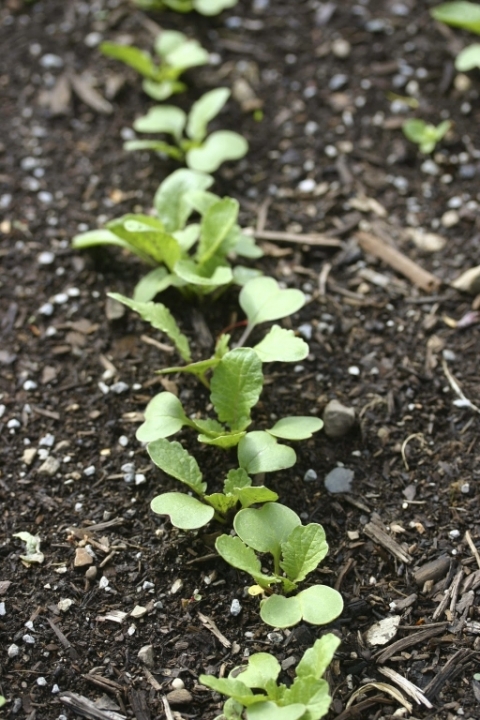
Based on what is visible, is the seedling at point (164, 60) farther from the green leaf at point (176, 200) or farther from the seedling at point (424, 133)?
the seedling at point (424, 133)

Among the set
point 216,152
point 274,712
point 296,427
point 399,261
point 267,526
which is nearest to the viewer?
point 274,712

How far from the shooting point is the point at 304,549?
1.64m

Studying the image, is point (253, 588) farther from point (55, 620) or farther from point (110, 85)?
point (110, 85)

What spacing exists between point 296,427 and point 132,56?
60.3 inches

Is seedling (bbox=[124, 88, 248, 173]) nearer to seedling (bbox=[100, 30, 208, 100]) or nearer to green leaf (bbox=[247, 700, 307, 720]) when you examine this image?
seedling (bbox=[100, 30, 208, 100])

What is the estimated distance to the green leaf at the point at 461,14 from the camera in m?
2.71

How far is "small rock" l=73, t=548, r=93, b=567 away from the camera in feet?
5.78

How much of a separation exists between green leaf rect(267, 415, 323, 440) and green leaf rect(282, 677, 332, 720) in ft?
1.76

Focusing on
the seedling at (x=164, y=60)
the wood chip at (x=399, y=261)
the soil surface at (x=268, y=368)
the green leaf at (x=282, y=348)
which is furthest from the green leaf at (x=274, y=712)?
the seedling at (x=164, y=60)

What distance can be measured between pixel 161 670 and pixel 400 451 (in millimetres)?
765

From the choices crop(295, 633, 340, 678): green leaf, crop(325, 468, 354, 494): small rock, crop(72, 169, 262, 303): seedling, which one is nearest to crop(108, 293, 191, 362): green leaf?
crop(72, 169, 262, 303): seedling

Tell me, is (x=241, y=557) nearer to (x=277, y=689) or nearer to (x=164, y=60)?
(x=277, y=689)

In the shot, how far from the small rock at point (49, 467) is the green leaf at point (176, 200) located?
2.47 feet

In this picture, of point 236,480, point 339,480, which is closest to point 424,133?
point 339,480
